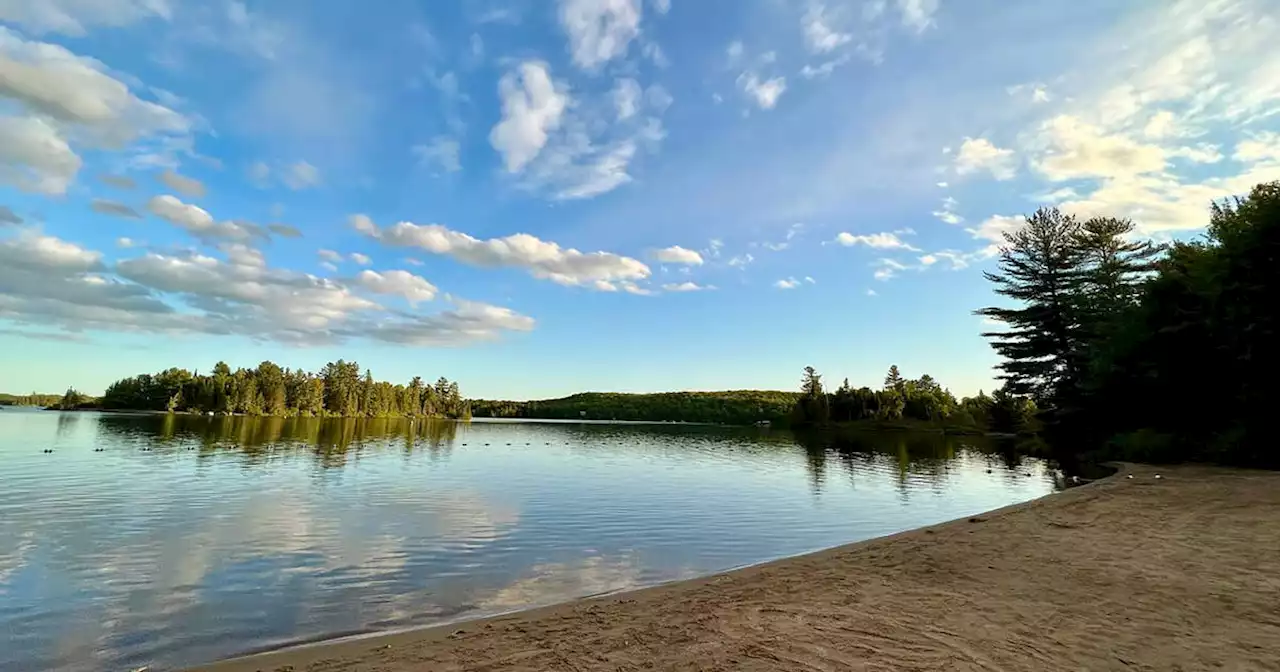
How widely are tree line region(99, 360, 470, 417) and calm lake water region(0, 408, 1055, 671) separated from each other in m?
127

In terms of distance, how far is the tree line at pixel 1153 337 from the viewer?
81.8 feet

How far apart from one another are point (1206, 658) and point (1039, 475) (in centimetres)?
3262

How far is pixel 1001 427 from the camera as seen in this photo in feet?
299

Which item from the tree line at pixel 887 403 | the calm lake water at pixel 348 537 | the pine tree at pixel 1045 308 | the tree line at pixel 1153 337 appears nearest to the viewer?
the calm lake water at pixel 348 537

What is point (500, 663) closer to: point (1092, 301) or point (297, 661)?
point (297, 661)

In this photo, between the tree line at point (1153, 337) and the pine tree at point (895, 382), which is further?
the pine tree at point (895, 382)

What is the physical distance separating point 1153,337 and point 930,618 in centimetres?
3527

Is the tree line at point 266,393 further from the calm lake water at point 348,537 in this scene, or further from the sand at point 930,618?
the sand at point 930,618

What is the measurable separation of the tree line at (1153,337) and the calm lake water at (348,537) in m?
7.05

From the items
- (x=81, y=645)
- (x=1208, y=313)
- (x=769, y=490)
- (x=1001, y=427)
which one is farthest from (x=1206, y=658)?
(x=1001, y=427)

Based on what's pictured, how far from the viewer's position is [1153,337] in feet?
107

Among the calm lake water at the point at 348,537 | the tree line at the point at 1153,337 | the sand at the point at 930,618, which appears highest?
the tree line at the point at 1153,337

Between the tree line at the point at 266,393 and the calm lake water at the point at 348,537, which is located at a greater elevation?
the tree line at the point at 266,393

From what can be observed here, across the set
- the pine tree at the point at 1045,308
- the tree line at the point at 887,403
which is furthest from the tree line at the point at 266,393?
the pine tree at the point at 1045,308
